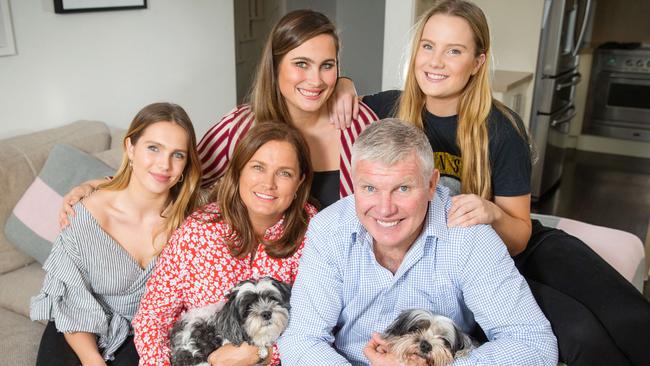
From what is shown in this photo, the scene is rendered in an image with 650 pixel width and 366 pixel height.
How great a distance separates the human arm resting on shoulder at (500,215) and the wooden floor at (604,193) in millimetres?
2544

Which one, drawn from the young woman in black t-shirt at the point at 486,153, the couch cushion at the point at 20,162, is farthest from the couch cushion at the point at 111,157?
the young woman in black t-shirt at the point at 486,153

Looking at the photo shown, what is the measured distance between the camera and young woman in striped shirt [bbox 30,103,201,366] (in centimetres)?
175

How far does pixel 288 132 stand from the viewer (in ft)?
5.75

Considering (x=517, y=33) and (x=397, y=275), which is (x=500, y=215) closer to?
(x=397, y=275)

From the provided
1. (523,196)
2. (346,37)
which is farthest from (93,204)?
(346,37)

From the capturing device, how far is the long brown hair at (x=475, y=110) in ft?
6.08

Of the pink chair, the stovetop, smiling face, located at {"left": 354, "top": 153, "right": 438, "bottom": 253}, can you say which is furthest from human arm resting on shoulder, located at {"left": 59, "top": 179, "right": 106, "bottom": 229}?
the stovetop

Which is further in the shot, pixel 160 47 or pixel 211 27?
pixel 211 27

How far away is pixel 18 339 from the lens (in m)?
1.94

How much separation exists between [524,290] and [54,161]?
1.92 meters

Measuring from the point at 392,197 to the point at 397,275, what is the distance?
249 millimetres

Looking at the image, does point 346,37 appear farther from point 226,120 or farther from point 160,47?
point 226,120

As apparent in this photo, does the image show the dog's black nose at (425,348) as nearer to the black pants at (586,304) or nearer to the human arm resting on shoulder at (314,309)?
the human arm resting on shoulder at (314,309)

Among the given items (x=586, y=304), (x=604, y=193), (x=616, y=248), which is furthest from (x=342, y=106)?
(x=604, y=193)
